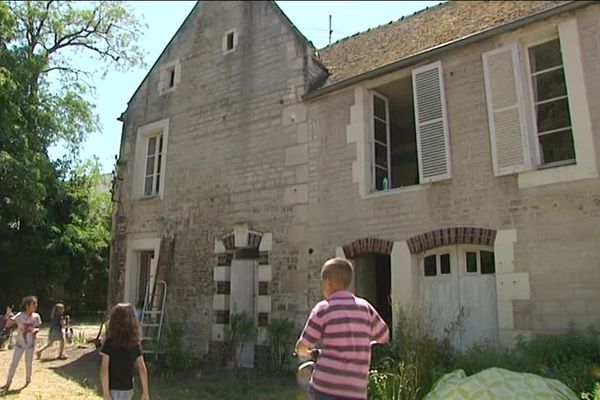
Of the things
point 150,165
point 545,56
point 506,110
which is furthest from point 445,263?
point 150,165

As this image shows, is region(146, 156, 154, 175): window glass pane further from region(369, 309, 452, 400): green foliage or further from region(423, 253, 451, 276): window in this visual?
region(369, 309, 452, 400): green foliage

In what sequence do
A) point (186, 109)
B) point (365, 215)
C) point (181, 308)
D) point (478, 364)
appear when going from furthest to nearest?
1. point (186, 109)
2. point (181, 308)
3. point (365, 215)
4. point (478, 364)

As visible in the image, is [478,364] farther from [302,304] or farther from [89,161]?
[89,161]

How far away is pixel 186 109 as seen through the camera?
11.9 meters

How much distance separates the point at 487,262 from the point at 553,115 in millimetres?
2227

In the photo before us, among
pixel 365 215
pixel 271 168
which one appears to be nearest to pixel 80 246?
pixel 271 168

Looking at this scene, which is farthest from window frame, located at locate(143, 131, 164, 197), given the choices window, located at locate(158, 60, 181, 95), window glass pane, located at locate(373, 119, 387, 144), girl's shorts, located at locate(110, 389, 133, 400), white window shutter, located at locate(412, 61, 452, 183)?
girl's shorts, located at locate(110, 389, 133, 400)

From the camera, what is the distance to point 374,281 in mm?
9125

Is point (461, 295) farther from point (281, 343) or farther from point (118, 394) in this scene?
point (118, 394)

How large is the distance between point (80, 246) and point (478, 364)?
1868 centimetres

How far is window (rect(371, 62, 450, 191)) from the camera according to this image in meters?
7.90

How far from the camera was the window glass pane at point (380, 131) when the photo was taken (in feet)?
30.5

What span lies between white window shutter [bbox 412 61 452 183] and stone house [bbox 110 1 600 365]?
0.03 metres

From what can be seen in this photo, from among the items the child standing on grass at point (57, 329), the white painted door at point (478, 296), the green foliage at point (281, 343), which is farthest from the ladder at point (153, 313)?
the white painted door at point (478, 296)
